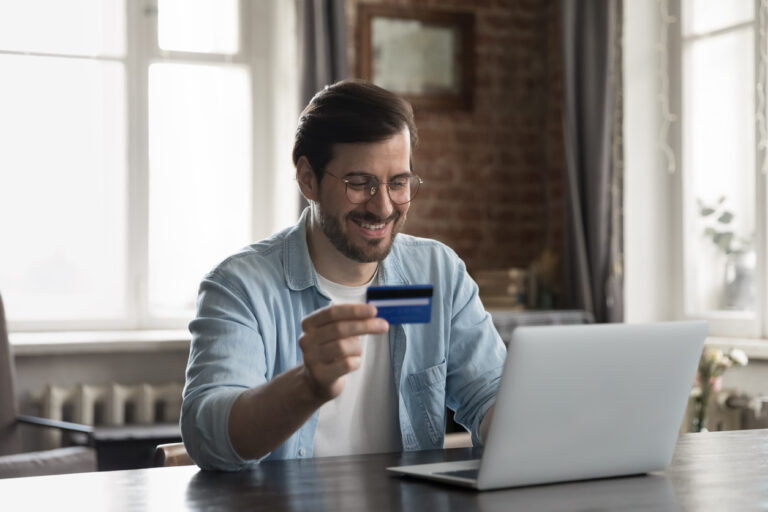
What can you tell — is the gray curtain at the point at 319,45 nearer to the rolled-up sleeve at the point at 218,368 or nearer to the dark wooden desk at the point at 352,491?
the rolled-up sleeve at the point at 218,368

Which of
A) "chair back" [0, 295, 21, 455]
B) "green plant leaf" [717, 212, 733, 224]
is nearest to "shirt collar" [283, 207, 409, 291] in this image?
"chair back" [0, 295, 21, 455]

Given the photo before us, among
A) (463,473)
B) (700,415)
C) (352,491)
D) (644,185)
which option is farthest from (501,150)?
(352,491)

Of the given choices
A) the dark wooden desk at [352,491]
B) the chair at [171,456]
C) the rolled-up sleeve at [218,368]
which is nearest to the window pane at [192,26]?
the rolled-up sleeve at [218,368]

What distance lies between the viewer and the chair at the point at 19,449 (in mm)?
3154

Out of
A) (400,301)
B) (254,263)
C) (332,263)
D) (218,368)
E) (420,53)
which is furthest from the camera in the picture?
(420,53)

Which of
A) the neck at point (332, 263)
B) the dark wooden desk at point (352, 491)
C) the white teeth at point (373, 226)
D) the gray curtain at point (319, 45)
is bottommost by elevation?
the dark wooden desk at point (352, 491)

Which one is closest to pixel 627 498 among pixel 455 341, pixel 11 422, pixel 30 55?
pixel 455 341

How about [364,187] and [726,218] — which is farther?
[726,218]

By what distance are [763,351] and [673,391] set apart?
2530 mm

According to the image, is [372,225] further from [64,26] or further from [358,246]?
[64,26]

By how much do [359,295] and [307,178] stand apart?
27 cm

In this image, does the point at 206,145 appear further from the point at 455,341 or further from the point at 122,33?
the point at 455,341

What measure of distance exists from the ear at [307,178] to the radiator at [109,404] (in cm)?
215

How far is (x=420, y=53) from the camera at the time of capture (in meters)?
4.59
